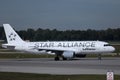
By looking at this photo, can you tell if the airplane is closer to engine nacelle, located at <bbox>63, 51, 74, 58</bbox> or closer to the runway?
engine nacelle, located at <bbox>63, 51, 74, 58</bbox>

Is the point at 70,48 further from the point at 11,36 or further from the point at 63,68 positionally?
the point at 63,68

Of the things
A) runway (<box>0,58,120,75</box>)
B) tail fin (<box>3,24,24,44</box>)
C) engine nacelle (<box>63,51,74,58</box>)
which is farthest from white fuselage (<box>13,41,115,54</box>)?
runway (<box>0,58,120,75</box>)

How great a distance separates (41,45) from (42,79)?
42.1 metres

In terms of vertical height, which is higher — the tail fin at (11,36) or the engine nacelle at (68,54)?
the tail fin at (11,36)

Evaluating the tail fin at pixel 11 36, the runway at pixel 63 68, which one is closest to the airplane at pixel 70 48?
the tail fin at pixel 11 36

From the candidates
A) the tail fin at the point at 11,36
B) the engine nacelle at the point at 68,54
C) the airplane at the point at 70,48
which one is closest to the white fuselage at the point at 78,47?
the airplane at the point at 70,48

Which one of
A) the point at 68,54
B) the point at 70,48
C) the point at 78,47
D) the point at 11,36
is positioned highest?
the point at 11,36

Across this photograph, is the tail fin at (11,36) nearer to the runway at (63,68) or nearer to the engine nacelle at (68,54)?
the engine nacelle at (68,54)

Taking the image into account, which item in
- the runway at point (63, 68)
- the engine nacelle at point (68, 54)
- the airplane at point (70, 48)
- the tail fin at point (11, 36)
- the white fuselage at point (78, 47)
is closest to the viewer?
the runway at point (63, 68)

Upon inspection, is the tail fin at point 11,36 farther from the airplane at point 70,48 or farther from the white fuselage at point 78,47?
the white fuselage at point 78,47

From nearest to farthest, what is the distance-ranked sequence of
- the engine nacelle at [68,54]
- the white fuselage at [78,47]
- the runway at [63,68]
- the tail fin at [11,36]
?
the runway at [63,68] → the engine nacelle at [68,54] → the white fuselage at [78,47] → the tail fin at [11,36]

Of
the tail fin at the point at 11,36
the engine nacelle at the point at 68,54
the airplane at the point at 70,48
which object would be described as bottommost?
the engine nacelle at the point at 68,54

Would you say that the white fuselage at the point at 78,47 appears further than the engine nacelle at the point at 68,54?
Yes

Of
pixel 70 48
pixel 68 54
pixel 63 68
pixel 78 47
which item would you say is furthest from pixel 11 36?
pixel 63 68
